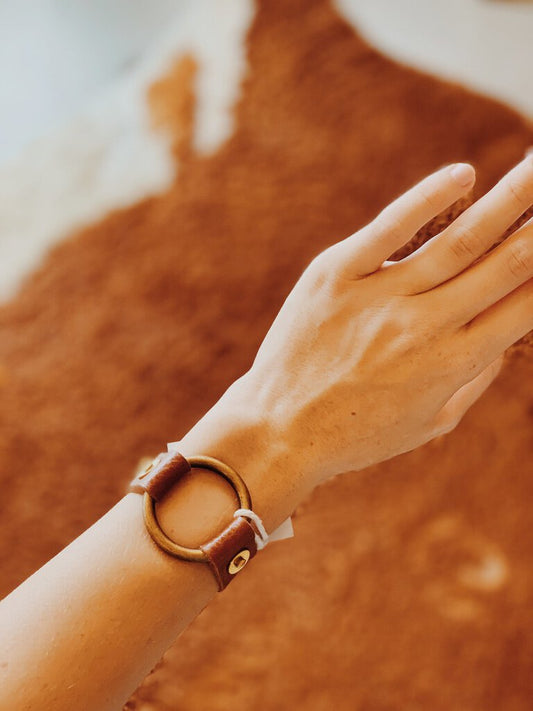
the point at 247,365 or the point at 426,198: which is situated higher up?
the point at 426,198

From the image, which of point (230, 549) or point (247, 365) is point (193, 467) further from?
point (247, 365)

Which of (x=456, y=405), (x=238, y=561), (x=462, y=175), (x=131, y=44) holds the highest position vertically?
(x=131, y=44)

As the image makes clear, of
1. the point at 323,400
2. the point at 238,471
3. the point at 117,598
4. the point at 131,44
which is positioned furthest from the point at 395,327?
the point at 131,44

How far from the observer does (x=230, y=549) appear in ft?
1.93

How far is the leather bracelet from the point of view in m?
0.58

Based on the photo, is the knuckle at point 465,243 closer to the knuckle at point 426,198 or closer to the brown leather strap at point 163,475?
the knuckle at point 426,198

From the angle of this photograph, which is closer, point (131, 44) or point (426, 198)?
point (426, 198)

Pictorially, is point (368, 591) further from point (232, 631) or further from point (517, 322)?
point (517, 322)

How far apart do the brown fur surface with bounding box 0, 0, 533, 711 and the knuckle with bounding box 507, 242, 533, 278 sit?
33cm

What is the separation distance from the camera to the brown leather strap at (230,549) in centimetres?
58

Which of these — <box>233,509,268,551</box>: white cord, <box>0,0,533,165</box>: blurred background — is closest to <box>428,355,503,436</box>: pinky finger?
<box>233,509,268,551</box>: white cord

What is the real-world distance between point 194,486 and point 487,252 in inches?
15.3

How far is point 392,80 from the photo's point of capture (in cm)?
118

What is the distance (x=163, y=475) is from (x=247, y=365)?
A: 0.48 metres
